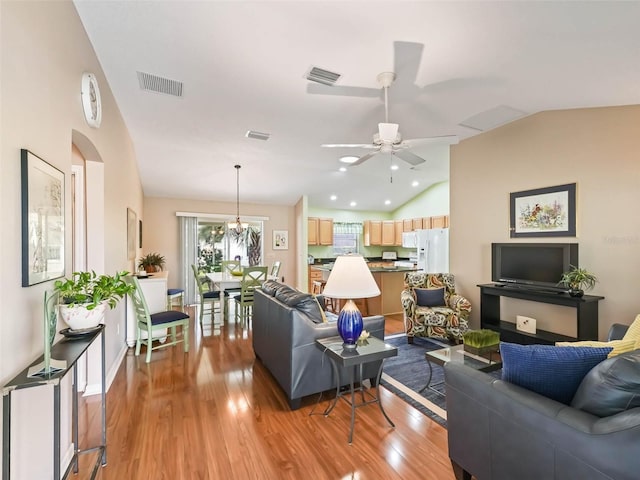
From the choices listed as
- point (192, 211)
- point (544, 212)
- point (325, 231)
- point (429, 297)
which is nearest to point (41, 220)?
point (429, 297)

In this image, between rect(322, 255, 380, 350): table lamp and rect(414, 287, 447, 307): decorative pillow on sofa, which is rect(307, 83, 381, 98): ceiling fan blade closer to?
rect(322, 255, 380, 350): table lamp

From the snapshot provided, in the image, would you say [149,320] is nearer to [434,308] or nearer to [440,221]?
[434,308]

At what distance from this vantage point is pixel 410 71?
2598 mm

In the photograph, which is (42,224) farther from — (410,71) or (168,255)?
(168,255)

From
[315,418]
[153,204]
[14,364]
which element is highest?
[153,204]

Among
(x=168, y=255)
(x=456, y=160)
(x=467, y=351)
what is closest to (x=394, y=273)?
(x=456, y=160)

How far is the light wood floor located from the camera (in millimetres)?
1834

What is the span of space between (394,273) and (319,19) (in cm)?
446

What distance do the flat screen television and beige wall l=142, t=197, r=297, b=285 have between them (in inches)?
201

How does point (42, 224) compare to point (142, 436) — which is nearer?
point (42, 224)

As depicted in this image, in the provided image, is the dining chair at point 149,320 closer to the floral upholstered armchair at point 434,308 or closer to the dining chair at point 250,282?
the dining chair at point 250,282

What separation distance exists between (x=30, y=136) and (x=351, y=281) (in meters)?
1.92

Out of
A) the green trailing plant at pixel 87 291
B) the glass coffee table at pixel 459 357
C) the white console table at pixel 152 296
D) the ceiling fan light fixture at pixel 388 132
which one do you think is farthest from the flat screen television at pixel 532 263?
the white console table at pixel 152 296

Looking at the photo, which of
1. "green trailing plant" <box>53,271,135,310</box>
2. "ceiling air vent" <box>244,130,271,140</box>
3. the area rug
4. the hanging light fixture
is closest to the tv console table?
the area rug
